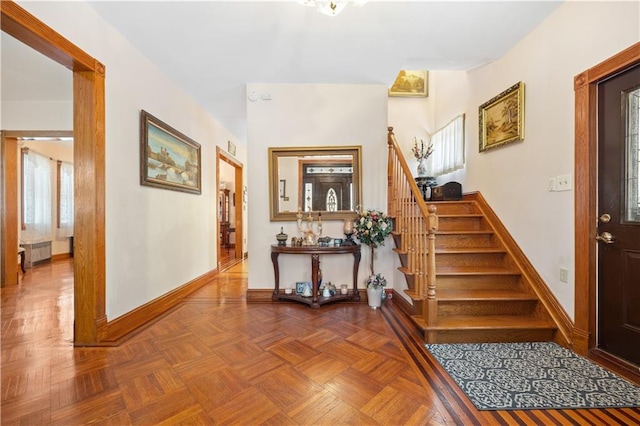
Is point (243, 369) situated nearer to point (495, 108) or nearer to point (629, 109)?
point (629, 109)

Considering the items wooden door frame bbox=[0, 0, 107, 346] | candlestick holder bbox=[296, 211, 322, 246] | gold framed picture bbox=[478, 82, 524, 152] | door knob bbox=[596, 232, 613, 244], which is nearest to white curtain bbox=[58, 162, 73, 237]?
wooden door frame bbox=[0, 0, 107, 346]

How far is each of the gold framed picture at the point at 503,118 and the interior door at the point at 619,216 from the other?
27.6 inches

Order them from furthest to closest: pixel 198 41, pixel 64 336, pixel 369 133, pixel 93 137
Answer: pixel 369 133, pixel 198 41, pixel 64 336, pixel 93 137

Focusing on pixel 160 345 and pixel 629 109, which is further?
pixel 160 345

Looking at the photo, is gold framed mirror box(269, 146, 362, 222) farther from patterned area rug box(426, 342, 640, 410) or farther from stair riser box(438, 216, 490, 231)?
patterned area rug box(426, 342, 640, 410)

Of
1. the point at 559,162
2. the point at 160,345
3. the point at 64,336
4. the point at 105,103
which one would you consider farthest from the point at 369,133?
the point at 64,336

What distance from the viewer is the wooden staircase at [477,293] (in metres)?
2.18

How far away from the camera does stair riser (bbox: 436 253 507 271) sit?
110 inches

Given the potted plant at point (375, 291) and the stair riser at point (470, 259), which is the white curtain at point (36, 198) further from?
the stair riser at point (470, 259)

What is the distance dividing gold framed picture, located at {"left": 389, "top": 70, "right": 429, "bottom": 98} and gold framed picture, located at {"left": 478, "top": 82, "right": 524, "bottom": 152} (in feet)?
5.61

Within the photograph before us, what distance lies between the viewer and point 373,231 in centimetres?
294

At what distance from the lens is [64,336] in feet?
7.29

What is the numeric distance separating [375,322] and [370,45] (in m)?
2.74

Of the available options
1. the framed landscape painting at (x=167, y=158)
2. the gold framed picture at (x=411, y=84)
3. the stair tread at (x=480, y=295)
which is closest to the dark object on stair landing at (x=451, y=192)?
the stair tread at (x=480, y=295)
